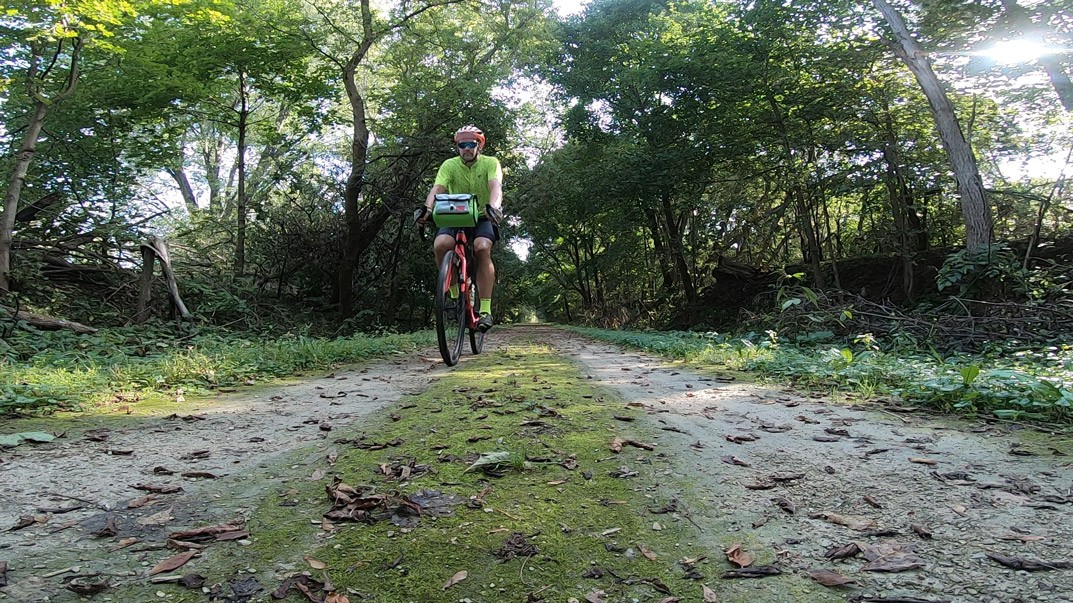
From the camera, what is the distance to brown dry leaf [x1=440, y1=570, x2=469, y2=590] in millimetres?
1114

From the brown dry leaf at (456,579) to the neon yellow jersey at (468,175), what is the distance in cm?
425

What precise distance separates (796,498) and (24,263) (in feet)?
29.8

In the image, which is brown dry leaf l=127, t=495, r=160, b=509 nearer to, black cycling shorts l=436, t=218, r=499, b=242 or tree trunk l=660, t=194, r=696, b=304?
black cycling shorts l=436, t=218, r=499, b=242

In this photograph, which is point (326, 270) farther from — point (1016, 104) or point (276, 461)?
point (1016, 104)

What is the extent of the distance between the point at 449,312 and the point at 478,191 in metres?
1.22

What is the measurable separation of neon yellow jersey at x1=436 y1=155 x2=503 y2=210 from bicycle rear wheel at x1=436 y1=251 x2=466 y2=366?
0.73m

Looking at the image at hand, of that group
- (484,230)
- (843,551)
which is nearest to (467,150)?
(484,230)

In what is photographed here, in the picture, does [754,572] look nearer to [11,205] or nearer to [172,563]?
[172,563]

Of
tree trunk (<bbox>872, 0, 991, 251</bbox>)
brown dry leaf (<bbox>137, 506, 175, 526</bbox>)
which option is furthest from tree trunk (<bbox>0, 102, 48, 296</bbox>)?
tree trunk (<bbox>872, 0, 991, 251</bbox>)

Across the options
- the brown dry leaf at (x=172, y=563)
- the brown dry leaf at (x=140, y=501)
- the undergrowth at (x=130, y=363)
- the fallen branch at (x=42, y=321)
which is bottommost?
the brown dry leaf at (x=172, y=563)

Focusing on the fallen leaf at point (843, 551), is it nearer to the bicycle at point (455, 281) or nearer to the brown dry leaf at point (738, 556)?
the brown dry leaf at point (738, 556)

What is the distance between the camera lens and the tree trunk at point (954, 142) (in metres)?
7.69

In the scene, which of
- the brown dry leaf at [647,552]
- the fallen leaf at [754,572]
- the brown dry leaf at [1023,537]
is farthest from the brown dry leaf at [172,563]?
the brown dry leaf at [1023,537]

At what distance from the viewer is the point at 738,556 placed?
1240 mm
